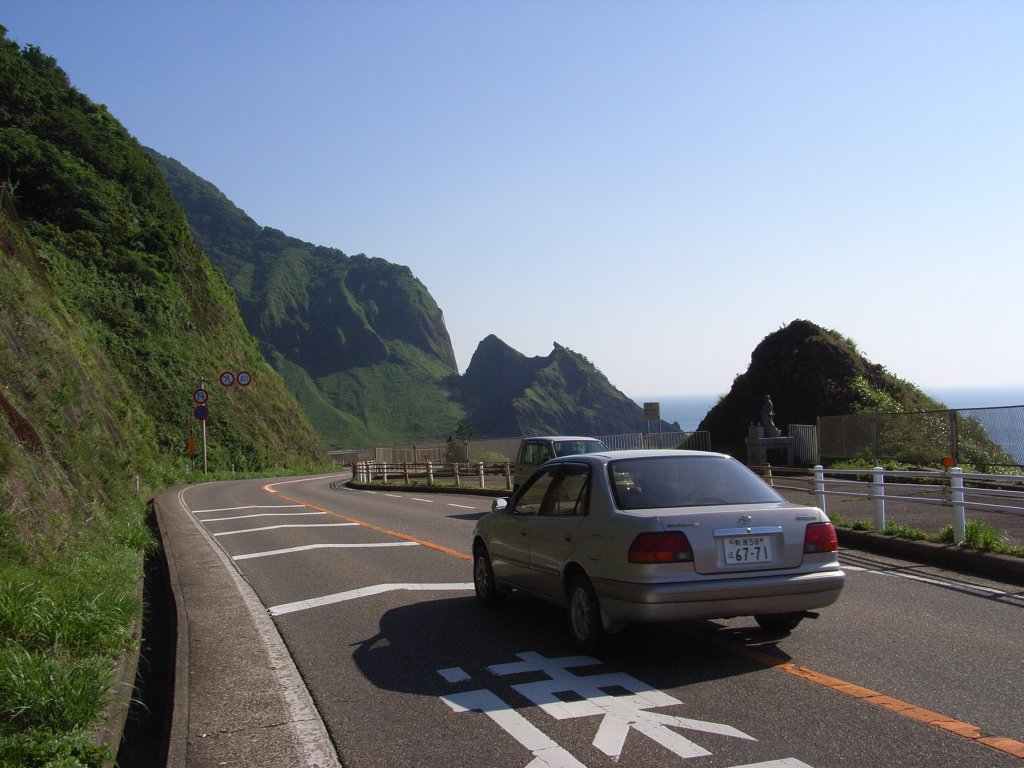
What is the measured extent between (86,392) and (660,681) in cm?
2351

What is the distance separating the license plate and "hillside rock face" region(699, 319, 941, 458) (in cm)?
2880

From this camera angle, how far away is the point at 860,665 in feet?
20.5

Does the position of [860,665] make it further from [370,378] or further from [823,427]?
[370,378]

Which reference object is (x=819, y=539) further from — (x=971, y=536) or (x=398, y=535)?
(x=398, y=535)

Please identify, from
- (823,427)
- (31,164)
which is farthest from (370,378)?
(823,427)

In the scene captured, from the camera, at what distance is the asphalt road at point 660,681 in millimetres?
4738

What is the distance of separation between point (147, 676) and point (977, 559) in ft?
27.6

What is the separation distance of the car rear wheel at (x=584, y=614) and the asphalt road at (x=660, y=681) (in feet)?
0.47

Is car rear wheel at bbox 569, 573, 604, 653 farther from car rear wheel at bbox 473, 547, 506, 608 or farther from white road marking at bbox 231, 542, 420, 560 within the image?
white road marking at bbox 231, 542, 420, 560

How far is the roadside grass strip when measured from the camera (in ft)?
15.2

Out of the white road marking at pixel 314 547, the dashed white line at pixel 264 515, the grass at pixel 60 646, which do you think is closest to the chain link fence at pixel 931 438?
the white road marking at pixel 314 547

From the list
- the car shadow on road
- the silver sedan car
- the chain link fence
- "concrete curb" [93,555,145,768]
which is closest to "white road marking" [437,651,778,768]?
the car shadow on road

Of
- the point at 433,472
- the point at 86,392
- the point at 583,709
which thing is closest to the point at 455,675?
the point at 583,709

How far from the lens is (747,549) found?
6.32 meters
